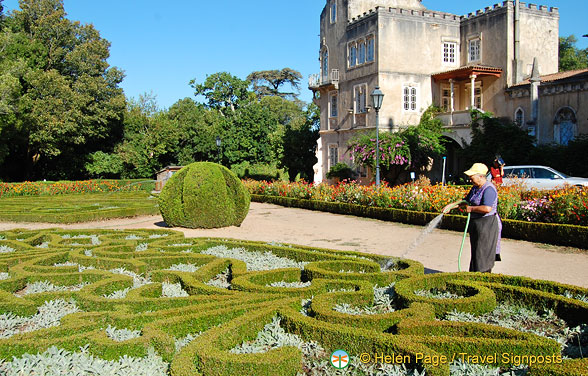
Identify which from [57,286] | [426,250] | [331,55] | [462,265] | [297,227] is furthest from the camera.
Answer: [331,55]

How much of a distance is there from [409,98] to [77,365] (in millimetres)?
26185

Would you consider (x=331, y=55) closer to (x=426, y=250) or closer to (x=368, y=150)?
(x=368, y=150)

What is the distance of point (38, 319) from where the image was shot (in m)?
4.42

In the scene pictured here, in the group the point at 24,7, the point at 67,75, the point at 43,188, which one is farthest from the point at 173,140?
the point at 43,188

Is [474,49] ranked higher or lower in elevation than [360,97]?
higher

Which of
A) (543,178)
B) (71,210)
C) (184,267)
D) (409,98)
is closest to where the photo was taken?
(184,267)

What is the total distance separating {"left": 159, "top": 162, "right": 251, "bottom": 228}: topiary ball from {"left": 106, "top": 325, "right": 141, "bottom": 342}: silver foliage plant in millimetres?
8018

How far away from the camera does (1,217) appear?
14.9m

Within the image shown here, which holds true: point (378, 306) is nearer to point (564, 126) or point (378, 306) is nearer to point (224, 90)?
point (564, 126)

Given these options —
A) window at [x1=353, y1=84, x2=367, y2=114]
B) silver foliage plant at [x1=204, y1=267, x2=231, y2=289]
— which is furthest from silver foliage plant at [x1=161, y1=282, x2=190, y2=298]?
window at [x1=353, y1=84, x2=367, y2=114]

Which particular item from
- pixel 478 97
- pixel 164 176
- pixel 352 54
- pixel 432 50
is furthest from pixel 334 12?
pixel 164 176

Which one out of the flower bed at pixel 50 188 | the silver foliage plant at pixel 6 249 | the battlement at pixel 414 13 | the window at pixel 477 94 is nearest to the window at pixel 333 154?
the battlement at pixel 414 13

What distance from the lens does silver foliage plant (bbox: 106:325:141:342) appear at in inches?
149

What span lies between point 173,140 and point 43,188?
55.1 feet
